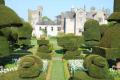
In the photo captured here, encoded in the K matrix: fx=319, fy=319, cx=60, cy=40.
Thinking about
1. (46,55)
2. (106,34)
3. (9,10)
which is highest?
(9,10)

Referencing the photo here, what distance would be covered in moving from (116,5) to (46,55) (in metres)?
13.0

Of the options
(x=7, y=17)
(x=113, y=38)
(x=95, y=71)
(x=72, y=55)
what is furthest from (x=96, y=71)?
(x=72, y=55)

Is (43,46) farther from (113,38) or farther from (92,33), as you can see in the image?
(113,38)

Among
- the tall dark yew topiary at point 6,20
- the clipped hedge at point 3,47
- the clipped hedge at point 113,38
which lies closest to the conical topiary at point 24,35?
the clipped hedge at point 3,47

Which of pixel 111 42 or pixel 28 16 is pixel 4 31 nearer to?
pixel 111 42

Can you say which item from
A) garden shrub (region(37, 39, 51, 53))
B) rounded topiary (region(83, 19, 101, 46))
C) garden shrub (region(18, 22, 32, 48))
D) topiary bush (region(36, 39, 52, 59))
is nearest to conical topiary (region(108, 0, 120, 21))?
topiary bush (region(36, 39, 52, 59))

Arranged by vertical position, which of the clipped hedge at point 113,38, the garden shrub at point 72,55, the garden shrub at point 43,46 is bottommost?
the garden shrub at point 72,55

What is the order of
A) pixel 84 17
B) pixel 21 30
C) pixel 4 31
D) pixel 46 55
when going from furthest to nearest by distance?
pixel 84 17 < pixel 21 30 < pixel 46 55 < pixel 4 31

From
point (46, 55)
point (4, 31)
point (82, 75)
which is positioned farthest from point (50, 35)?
point (82, 75)

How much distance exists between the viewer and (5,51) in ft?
89.9

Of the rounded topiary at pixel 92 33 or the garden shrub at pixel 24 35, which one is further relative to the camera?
the garden shrub at pixel 24 35

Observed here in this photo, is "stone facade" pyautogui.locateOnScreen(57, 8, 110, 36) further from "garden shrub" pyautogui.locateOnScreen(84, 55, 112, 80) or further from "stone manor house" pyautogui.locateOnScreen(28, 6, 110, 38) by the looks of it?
"garden shrub" pyautogui.locateOnScreen(84, 55, 112, 80)

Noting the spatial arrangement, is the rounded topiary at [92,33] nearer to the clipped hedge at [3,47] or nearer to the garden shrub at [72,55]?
the garden shrub at [72,55]

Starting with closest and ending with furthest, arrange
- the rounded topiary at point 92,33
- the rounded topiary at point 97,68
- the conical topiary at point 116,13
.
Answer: the rounded topiary at point 97,68, the conical topiary at point 116,13, the rounded topiary at point 92,33
